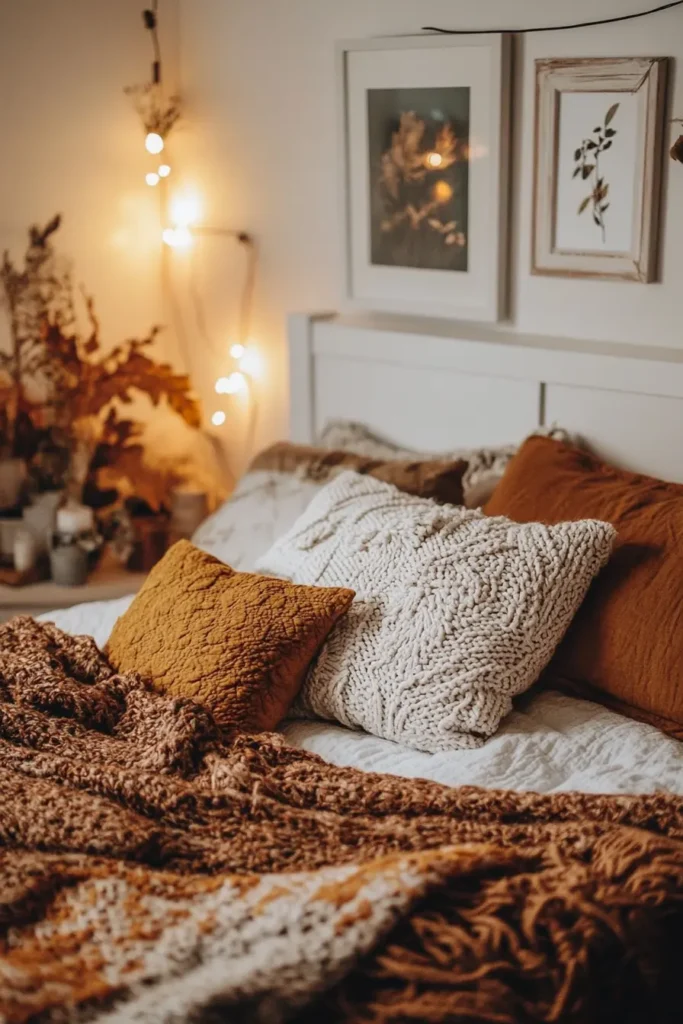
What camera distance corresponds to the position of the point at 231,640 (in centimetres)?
200

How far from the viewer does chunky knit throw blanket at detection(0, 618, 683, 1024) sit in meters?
1.35

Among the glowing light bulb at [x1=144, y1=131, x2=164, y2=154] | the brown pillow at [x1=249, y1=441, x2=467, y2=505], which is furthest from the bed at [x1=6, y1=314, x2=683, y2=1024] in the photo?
the glowing light bulb at [x1=144, y1=131, x2=164, y2=154]

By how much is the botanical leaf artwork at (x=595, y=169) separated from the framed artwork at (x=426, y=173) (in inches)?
7.5

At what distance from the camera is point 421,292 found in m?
2.89

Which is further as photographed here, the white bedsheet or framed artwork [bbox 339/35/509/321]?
framed artwork [bbox 339/35/509/321]

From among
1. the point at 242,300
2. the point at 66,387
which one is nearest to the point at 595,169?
the point at 242,300

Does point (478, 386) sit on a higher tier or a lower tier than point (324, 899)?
higher

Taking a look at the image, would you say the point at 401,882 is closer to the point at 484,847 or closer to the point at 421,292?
the point at 484,847

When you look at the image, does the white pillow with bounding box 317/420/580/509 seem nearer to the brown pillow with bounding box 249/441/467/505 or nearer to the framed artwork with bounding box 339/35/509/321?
the brown pillow with bounding box 249/441/467/505

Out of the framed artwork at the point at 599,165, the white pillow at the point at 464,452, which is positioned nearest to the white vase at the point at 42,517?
the white pillow at the point at 464,452

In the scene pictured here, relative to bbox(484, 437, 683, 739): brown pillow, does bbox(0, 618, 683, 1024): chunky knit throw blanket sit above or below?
below

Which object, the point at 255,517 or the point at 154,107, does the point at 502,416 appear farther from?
the point at 154,107

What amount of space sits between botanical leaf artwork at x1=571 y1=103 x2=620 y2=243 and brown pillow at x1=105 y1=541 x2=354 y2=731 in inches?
36.8

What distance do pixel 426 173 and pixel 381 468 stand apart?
663 millimetres
